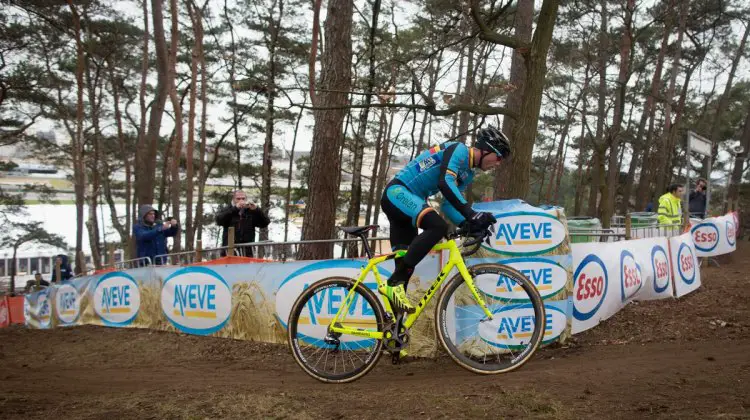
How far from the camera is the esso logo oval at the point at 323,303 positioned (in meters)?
4.65

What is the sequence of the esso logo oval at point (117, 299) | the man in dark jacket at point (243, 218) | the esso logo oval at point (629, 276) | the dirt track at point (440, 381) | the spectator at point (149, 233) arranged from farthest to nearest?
the spectator at point (149, 233) < the man in dark jacket at point (243, 218) < the esso logo oval at point (117, 299) < the esso logo oval at point (629, 276) < the dirt track at point (440, 381)

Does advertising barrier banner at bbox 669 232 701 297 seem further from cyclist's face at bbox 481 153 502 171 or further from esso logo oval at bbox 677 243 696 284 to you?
cyclist's face at bbox 481 153 502 171

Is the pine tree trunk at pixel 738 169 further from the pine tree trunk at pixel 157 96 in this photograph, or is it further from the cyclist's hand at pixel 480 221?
the pine tree trunk at pixel 157 96

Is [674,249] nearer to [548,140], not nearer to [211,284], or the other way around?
[211,284]

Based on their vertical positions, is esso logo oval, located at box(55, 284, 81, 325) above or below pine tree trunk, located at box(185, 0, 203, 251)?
below

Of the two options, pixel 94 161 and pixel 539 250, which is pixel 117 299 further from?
pixel 94 161

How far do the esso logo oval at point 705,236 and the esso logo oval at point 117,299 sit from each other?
11767 millimetres

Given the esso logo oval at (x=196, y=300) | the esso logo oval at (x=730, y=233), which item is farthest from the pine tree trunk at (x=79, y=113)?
the esso logo oval at (x=730, y=233)

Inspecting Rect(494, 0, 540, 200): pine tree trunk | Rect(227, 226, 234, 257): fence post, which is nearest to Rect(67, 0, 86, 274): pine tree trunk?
Rect(227, 226, 234, 257): fence post

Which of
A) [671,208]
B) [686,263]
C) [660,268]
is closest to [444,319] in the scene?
[660,268]

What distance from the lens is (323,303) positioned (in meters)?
5.29

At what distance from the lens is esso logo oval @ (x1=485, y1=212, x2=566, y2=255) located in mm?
5176

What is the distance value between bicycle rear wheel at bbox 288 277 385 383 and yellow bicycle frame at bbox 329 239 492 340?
0.13 ft

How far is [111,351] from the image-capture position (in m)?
7.52
